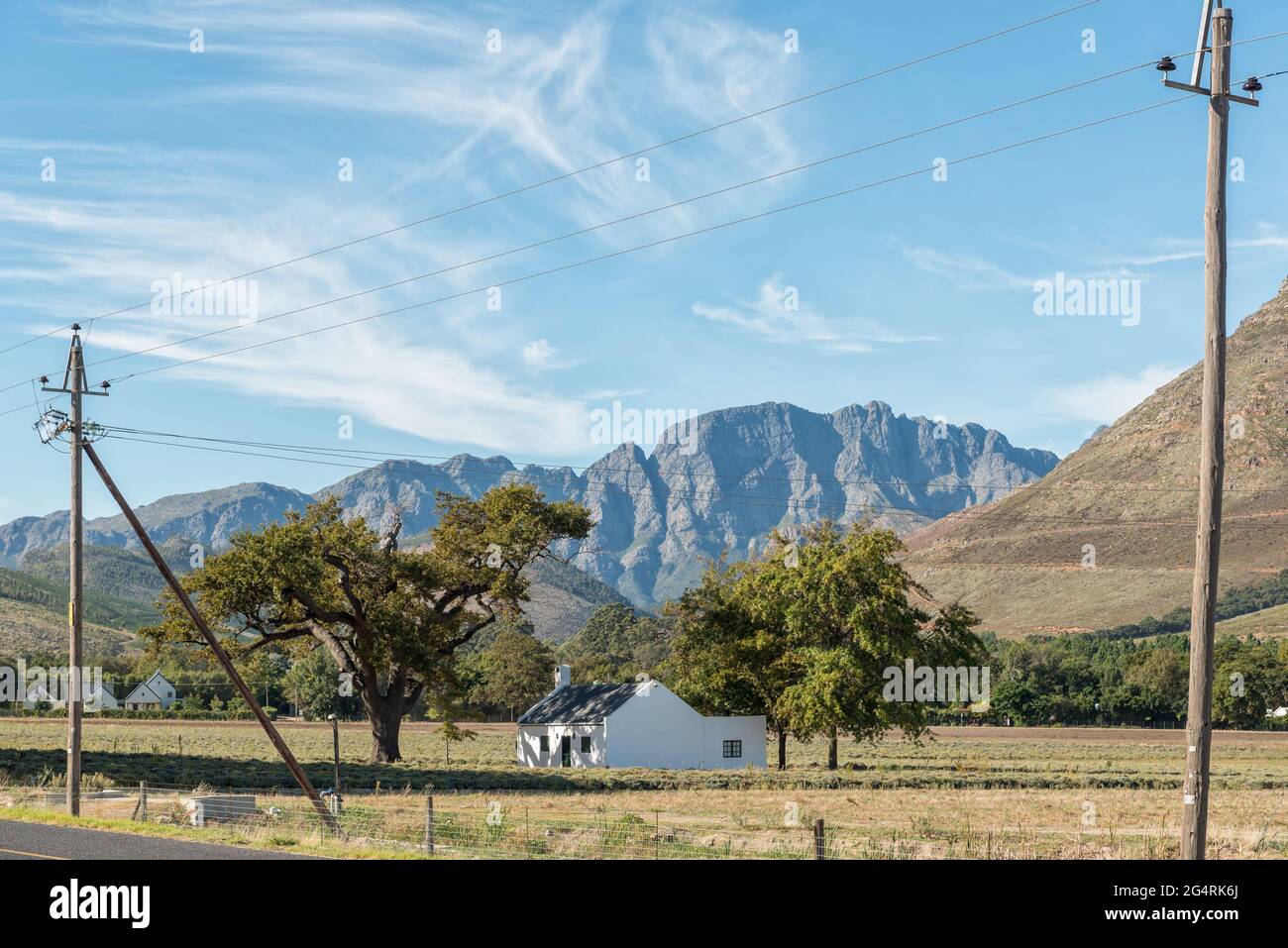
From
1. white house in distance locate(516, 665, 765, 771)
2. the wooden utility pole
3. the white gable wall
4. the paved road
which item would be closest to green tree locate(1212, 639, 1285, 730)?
white house in distance locate(516, 665, 765, 771)

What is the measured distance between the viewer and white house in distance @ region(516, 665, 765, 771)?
65.9 metres

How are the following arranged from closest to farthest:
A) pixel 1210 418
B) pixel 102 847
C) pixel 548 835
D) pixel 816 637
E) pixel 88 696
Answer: pixel 1210 418 → pixel 102 847 → pixel 548 835 → pixel 816 637 → pixel 88 696

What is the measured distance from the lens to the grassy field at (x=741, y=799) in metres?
24.3

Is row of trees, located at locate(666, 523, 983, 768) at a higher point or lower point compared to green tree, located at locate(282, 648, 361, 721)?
higher

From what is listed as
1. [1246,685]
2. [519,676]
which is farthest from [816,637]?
[1246,685]

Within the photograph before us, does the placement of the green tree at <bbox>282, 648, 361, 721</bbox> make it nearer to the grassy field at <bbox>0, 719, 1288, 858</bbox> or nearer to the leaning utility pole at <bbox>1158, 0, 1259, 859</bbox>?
the grassy field at <bbox>0, 719, 1288, 858</bbox>

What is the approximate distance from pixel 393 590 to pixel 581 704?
13756 millimetres

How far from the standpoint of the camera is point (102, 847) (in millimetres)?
22734

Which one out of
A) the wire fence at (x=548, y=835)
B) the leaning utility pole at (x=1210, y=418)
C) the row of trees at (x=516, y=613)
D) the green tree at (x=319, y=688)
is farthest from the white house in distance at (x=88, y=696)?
the leaning utility pole at (x=1210, y=418)

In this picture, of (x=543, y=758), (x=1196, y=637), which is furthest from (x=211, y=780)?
(x=1196, y=637)

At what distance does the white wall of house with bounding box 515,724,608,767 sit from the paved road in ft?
135

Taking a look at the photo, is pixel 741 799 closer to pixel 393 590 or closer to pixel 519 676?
pixel 393 590

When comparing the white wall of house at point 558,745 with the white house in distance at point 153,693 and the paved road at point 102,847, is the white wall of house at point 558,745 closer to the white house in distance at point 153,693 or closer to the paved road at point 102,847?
the paved road at point 102,847
